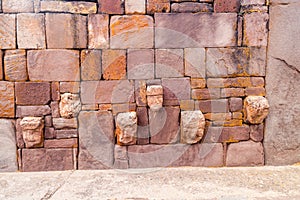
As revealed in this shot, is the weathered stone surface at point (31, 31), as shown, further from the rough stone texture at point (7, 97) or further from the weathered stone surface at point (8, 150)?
the weathered stone surface at point (8, 150)

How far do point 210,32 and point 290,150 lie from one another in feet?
6.42

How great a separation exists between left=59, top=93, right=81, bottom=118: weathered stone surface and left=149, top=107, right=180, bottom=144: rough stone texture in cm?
98

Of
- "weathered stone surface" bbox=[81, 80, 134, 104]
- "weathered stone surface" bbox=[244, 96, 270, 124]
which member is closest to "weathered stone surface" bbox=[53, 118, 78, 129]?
"weathered stone surface" bbox=[81, 80, 134, 104]

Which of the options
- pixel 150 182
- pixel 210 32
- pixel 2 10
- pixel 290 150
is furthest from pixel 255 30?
pixel 2 10

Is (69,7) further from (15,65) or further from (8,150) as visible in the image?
(8,150)

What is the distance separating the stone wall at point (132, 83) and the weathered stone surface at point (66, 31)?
12 mm

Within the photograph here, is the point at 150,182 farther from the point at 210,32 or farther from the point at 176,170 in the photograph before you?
the point at 210,32

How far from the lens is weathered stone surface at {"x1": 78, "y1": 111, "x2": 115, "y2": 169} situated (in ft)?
9.58

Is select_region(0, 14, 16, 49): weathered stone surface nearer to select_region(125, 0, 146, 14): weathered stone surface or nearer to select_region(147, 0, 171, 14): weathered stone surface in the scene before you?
select_region(125, 0, 146, 14): weathered stone surface

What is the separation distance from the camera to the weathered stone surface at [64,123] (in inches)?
114

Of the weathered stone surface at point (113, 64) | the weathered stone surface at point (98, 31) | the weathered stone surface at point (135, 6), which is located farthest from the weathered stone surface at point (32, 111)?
the weathered stone surface at point (135, 6)

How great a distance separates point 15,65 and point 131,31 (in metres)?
1.55

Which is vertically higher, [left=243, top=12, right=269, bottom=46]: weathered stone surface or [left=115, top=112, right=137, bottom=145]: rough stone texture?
[left=243, top=12, right=269, bottom=46]: weathered stone surface

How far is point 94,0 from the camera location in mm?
2805
